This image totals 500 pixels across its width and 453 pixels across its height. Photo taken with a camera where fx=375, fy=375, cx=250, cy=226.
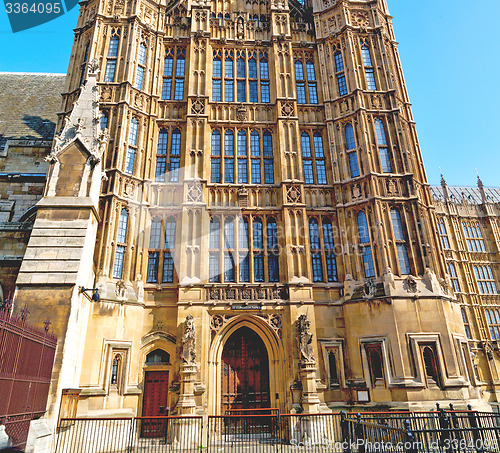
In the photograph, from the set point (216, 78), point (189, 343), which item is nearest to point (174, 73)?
point (216, 78)

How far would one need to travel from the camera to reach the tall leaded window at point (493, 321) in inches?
1506

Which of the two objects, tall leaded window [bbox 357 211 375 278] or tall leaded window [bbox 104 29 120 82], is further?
tall leaded window [bbox 104 29 120 82]

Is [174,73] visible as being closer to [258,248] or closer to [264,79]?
[264,79]

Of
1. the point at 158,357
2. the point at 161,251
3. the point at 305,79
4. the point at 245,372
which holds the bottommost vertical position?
the point at 245,372

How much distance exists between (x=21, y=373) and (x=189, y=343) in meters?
7.52

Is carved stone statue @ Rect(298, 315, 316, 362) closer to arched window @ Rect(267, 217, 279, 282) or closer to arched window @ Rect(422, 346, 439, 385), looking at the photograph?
arched window @ Rect(267, 217, 279, 282)

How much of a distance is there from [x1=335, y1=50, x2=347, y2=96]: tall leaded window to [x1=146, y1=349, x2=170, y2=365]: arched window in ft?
54.6

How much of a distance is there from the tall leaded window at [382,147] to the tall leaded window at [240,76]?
6.38m

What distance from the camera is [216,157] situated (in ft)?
66.6

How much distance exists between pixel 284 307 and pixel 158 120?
1197cm

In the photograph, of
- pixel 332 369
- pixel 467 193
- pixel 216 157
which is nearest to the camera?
pixel 332 369

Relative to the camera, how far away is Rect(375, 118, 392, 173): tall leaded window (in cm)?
1931

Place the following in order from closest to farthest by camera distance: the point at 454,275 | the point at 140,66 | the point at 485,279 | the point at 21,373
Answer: the point at 21,373
the point at 140,66
the point at 454,275
the point at 485,279

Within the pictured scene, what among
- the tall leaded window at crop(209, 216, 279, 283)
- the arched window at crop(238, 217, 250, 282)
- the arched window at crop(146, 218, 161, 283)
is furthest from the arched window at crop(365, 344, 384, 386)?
the arched window at crop(146, 218, 161, 283)
